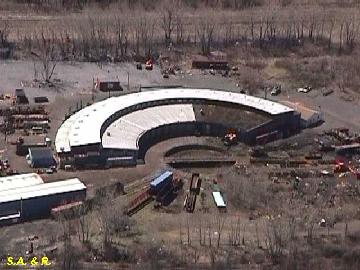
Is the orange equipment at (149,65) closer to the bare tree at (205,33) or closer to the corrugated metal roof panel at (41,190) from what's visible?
the bare tree at (205,33)

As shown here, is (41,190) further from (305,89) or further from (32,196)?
(305,89)

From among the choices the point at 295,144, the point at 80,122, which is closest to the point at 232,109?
the point at 295,144

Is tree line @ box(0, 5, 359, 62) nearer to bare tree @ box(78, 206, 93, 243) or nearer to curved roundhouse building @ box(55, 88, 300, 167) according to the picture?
curved roundhouse building @ box(55, 88, 300, 167)

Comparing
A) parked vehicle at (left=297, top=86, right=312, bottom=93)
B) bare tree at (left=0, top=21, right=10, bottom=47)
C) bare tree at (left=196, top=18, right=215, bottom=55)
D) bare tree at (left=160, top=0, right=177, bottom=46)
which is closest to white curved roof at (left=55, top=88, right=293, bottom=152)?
parked vehicle at (left=297, top=86, right=312, bottom=93)

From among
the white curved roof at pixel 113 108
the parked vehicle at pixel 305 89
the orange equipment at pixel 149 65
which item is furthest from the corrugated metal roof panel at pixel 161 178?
the orange equipment at pixel 149 65

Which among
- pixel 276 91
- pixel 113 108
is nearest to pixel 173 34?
pixel 276 91

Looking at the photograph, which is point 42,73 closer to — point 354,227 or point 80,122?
point 80,122
